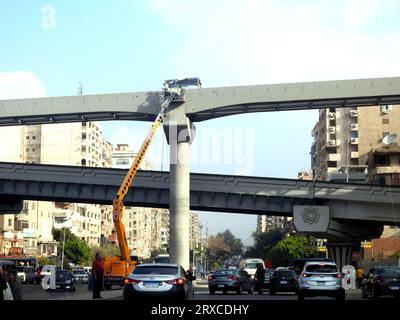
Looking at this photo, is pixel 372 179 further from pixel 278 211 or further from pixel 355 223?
pixel 278 211

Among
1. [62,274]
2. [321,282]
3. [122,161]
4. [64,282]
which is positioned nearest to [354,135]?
[62,274]

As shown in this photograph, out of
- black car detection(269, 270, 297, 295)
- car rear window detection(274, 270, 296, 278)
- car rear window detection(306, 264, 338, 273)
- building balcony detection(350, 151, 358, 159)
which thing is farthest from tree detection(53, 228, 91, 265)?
car rear window detection(306, 264, 338, 273)

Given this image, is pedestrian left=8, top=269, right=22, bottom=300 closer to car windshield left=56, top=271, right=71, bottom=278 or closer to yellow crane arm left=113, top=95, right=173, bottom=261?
car windshield left=56, top=271, right=71, bottom=278

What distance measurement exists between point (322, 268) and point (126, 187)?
2418cm

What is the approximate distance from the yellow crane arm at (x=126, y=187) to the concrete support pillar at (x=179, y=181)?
3.77 ft

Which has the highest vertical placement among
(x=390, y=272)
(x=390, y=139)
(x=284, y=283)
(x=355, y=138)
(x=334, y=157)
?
(x=355, y=138)

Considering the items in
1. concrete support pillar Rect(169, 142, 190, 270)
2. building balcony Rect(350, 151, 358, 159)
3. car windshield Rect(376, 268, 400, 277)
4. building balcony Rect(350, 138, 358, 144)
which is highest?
building balcony Rect(350, 138, 358, 144)

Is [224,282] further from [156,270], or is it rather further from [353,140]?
[353,140]

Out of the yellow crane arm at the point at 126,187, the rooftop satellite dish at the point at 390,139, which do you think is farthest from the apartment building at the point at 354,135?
the yellow crane arm at the point at 126,187

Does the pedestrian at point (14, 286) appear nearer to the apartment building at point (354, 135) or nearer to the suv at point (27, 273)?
the suv at point (27, 273)

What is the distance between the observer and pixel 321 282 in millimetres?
28641

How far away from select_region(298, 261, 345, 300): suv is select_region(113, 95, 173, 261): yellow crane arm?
19.7 metres

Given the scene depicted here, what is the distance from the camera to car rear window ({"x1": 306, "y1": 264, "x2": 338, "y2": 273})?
28.9 metres
